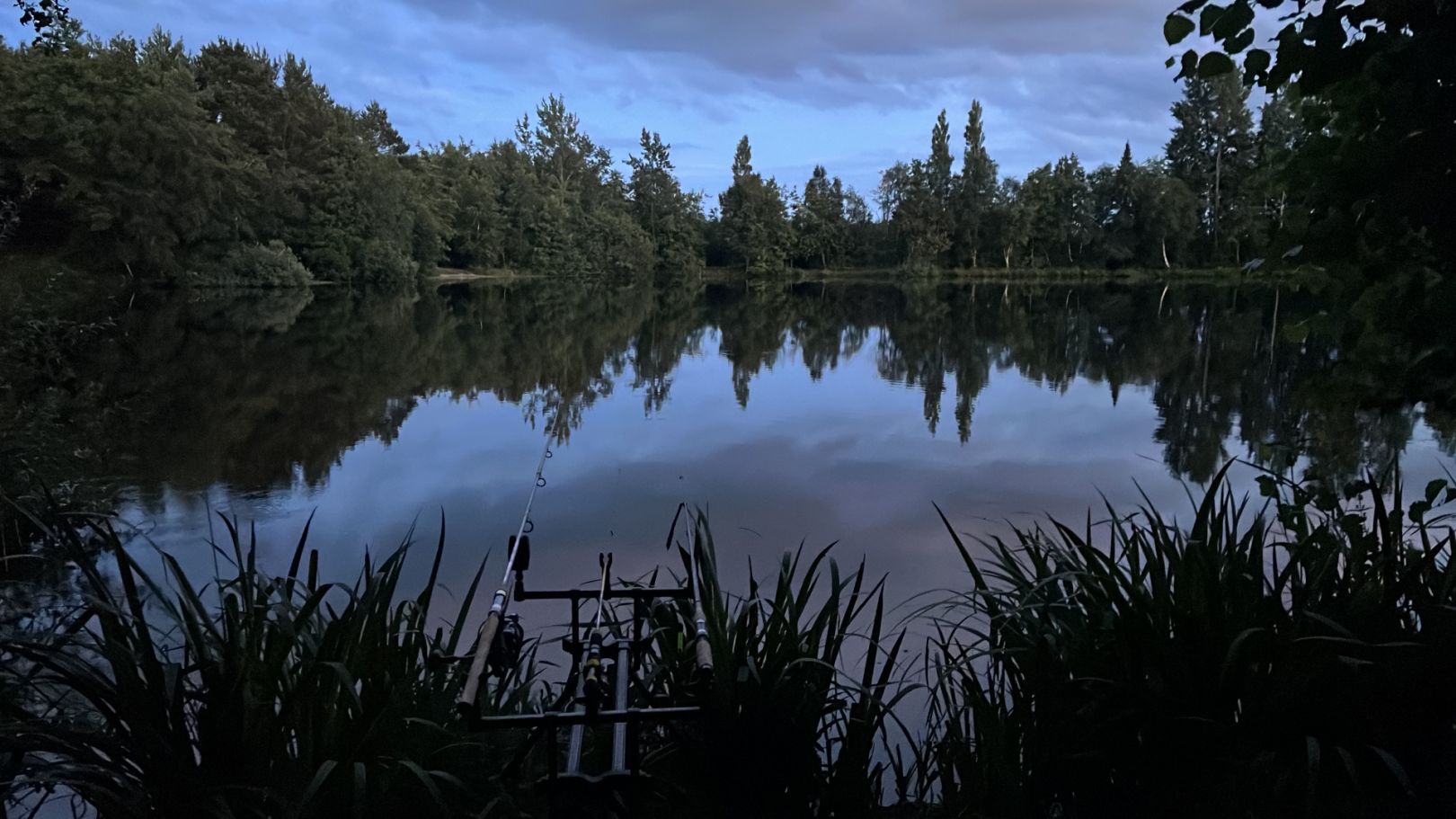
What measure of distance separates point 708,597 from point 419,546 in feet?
13.8

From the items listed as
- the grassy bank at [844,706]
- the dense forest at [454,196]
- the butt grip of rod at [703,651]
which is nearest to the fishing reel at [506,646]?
the grassy bank at [844,706]

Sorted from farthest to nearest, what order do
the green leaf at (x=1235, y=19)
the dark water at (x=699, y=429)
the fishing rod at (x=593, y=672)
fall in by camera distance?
the dark water at (x=699, y=429), the green leaf at (x=1235, y=19), the fishing rod at (x=593, y=672)

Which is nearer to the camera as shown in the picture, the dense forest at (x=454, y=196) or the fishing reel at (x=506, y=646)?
the fishing reel at (x=506, y=646)

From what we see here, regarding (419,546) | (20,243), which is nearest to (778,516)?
(419,546)

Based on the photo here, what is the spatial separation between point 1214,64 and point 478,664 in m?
2.14

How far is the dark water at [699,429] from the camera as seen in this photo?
6.71 m

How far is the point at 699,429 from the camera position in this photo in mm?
11125

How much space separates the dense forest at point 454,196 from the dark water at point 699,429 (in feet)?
10.5

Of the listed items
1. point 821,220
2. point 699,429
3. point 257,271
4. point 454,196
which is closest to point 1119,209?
point 821,220

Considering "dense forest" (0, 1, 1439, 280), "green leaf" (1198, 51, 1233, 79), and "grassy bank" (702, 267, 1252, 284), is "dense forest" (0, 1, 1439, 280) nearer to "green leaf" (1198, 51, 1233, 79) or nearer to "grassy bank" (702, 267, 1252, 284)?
"grassy bank" (702, 267, 1252, 284)

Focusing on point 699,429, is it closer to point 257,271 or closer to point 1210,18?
point 1210,18

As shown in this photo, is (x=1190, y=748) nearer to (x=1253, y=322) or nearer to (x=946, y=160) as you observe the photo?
(x=1253, y=322)

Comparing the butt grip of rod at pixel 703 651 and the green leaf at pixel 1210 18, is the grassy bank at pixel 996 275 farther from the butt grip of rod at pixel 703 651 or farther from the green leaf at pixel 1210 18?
the butt grip of rod at pixel 703 651

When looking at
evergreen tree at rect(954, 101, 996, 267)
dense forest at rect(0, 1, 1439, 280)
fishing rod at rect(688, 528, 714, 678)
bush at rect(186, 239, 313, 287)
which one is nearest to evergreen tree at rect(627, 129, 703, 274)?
dense forest at rect(0, 1, 1439, 280)
